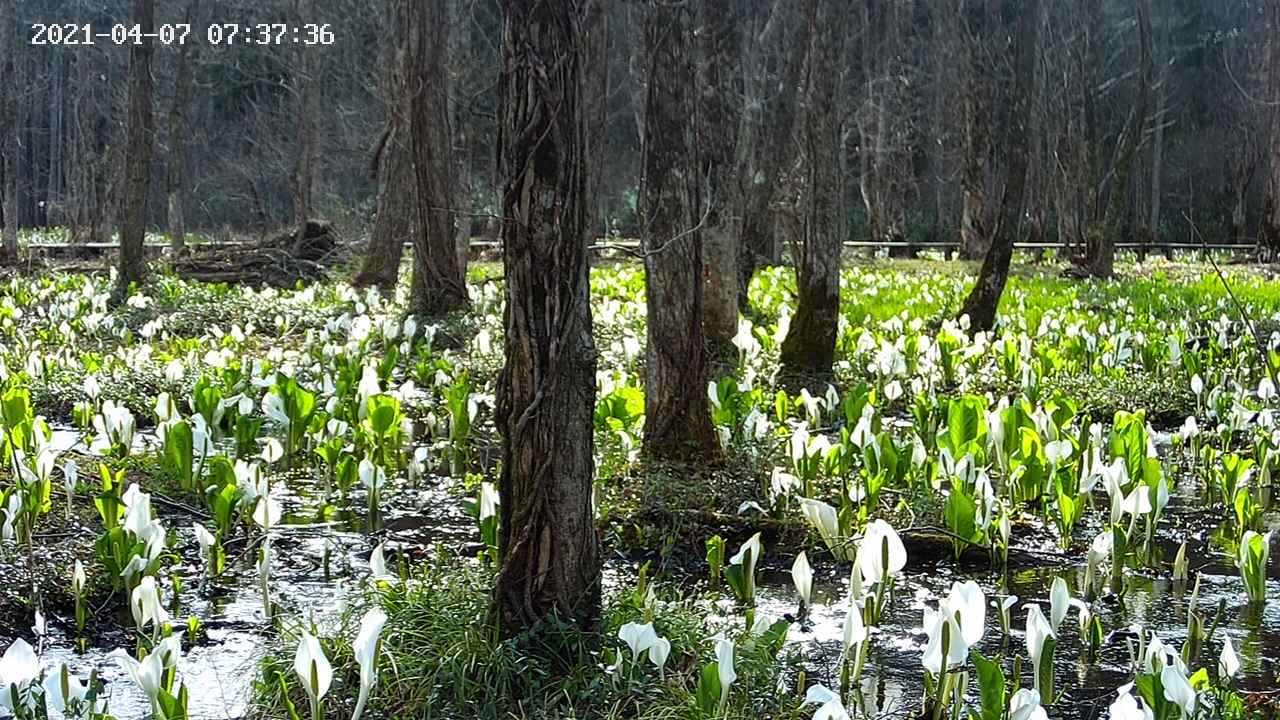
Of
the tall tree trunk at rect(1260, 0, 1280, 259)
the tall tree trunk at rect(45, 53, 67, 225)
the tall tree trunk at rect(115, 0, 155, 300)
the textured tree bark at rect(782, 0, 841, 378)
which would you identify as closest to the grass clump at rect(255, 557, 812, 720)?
the textured tree bark at rect(782, 0, 841, 378)

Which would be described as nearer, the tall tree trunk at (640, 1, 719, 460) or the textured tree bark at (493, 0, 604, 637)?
the textured tree bark at (493, 0, 604, 637)

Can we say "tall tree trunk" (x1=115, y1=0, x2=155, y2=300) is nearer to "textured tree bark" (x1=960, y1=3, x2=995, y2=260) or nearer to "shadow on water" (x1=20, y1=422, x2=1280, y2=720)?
"shadow on water" (x1=20, y1=422, x2=1280, y2=720)

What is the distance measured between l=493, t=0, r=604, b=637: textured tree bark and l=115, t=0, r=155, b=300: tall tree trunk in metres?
10.8

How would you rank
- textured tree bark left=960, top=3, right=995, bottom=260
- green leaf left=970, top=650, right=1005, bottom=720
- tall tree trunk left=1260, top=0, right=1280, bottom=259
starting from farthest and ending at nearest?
textured tree bark left=960, top=3, right=995, bottom=260 < tall tree trunk left=1260, top=0, right=1280, bottom=259 < green leaf left=970, top=650, right=1005, bottom=720

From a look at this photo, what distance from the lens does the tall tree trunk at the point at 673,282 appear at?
227 inches

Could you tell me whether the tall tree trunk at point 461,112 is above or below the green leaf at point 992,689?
above

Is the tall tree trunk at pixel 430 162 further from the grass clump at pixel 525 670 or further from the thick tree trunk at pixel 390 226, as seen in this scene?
the grass clump at pixel 525 670

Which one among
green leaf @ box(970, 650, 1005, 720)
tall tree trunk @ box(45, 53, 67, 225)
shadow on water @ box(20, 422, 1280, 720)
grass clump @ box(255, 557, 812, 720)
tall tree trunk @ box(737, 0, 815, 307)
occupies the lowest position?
shadow on water @ box(20, 422, 1280, 720)

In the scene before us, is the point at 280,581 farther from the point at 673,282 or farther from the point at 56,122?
the point at 56,122

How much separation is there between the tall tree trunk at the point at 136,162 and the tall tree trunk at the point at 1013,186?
800 centimetres

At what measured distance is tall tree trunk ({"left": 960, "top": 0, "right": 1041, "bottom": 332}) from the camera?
10838mm

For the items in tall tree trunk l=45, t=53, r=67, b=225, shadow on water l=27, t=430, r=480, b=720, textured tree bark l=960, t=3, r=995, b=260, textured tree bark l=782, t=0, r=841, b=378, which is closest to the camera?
shadow on water l=27, t=430, r=480, b=720

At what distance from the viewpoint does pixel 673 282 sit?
5.80 meters

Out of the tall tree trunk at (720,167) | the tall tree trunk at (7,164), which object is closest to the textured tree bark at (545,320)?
the tall tree trunk at (720,167)
